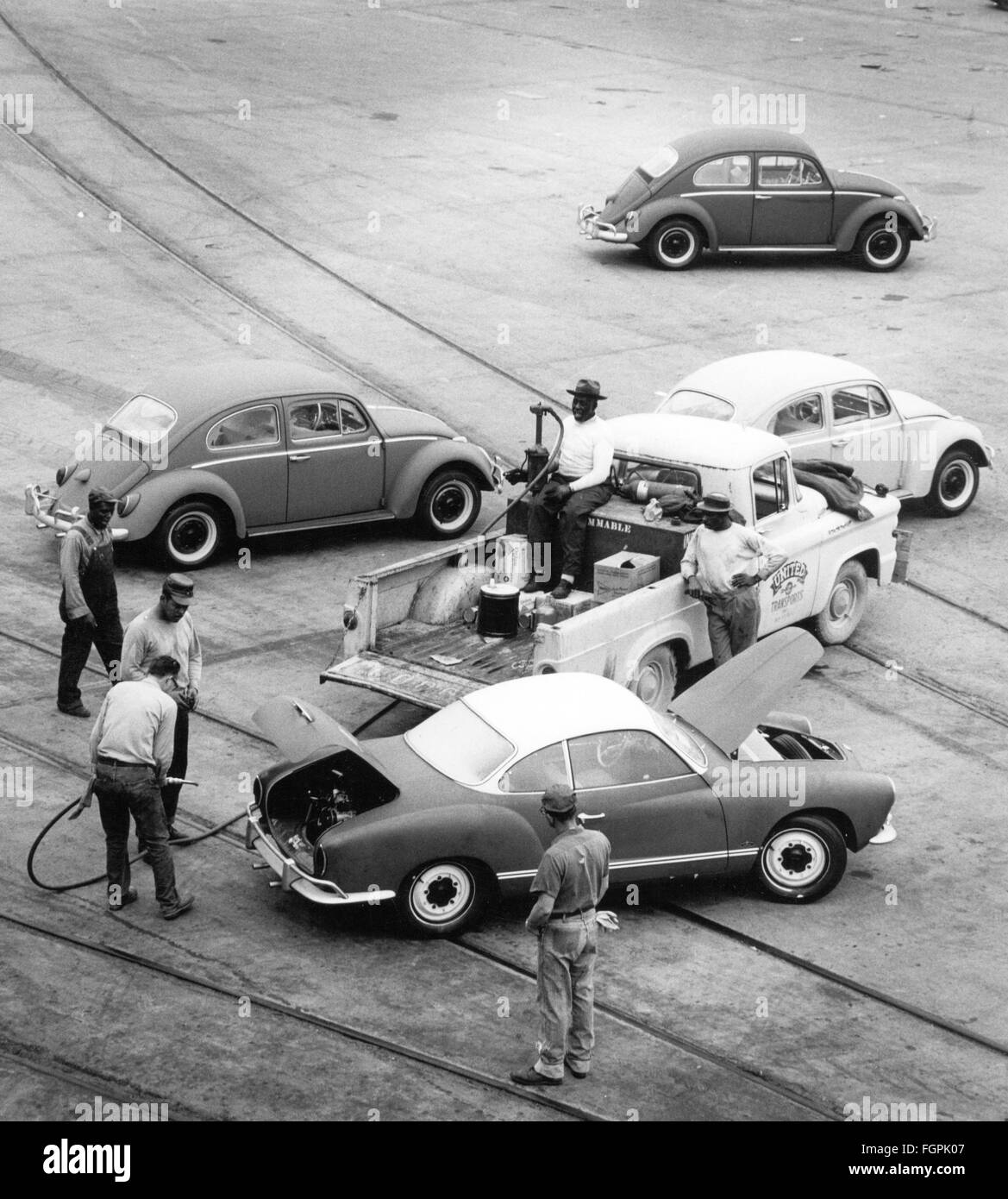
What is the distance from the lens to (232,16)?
3819 centimetres

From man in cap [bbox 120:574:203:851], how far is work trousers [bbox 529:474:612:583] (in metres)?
3.40

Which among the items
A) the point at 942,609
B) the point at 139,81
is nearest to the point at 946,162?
the point at 139,81

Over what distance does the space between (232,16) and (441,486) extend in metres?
25.4

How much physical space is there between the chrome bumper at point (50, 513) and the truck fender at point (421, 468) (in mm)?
2534

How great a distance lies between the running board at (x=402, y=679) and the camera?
1169 cm

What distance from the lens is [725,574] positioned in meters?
12.4

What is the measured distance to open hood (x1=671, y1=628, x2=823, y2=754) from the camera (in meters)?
10.7

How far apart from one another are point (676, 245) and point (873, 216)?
8.80 ft

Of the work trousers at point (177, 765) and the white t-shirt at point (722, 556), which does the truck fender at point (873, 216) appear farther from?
the work trousers at point (177, 765)

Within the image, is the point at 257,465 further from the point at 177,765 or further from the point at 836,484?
the point at 177,765

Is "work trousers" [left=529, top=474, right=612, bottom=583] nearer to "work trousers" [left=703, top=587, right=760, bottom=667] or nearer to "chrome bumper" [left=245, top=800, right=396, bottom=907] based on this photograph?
"work trousers" [left=703, top=587, right=760, bottom=667]

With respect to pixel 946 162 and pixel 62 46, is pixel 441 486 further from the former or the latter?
pixel 62 46

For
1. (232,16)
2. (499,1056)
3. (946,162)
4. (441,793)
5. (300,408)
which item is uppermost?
(232,16)

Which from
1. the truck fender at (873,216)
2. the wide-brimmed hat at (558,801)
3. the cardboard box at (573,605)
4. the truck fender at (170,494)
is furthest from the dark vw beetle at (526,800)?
the truck fender at (873,216)
